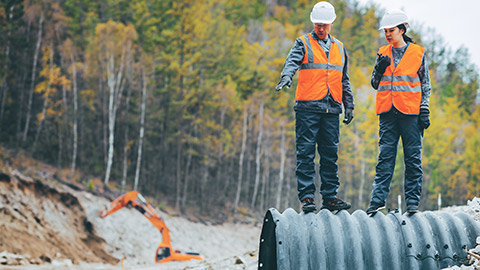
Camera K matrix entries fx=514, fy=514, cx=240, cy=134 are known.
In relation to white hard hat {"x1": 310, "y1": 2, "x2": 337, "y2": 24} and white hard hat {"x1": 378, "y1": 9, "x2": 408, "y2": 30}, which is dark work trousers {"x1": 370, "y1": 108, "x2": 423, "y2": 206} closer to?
white hard hat {"x1": 378, "y1": 9, "x2": 408, "y2": 30}

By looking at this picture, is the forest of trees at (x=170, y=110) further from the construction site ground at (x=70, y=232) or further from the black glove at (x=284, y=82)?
the black glove at (x=284, y=82)

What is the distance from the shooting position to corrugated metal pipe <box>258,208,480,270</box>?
414 centimetres

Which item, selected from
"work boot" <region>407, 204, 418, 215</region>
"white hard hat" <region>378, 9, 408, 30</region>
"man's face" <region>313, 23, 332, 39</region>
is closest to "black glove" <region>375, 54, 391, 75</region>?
"white hard hat" <region>378, 9, 408, 30</region>

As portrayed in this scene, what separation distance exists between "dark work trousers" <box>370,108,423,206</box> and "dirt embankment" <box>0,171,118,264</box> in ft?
39.1

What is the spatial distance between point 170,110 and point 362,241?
28.4 metres

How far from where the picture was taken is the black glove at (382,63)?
16.5 feet

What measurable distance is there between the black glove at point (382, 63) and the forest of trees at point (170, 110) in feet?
72.3

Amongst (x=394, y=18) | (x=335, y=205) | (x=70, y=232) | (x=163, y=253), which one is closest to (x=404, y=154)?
(x=335, y=205)

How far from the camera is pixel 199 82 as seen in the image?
31391 millimetres

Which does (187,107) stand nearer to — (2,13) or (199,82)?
(199,82)

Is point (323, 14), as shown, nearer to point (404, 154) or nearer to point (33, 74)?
point (404, 154)

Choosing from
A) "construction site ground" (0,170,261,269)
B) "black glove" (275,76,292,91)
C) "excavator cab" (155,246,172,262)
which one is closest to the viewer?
"black glove" (275,76,292,91)

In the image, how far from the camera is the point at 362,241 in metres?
4.38

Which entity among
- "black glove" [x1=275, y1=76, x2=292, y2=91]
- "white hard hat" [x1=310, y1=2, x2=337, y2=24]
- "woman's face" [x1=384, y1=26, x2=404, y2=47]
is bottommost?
"black glove" [x1=275, y1=76, x2=292, y2=91]
